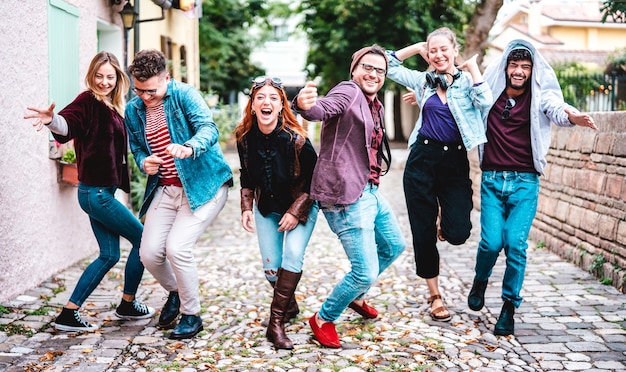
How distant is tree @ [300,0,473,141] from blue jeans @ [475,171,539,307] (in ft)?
60.4

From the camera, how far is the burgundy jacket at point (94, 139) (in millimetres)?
5176

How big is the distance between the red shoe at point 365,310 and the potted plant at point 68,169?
3.11m

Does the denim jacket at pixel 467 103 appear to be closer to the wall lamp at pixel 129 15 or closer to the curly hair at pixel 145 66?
the curly hair at pixel 145 66

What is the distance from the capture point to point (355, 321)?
551cm

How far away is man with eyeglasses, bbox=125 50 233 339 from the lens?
4.84 metres

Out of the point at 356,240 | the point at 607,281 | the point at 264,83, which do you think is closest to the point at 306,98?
the point at 264,83

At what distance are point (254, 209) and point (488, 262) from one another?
1.69m

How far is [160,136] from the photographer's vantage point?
495 centimetres

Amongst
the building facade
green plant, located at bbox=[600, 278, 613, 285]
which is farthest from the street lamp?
green plant, located at bbox=[600, 278, 613, 285]

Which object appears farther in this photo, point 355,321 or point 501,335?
point 355,321

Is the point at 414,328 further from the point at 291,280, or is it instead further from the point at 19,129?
the point at 19,129

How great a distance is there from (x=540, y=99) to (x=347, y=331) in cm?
209

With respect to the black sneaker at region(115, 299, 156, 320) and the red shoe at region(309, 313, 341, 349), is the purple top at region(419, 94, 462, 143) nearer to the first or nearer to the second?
the red shoe at region(309, 313, 341, 349)

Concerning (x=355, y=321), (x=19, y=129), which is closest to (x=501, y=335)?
(x=355, y=321)
